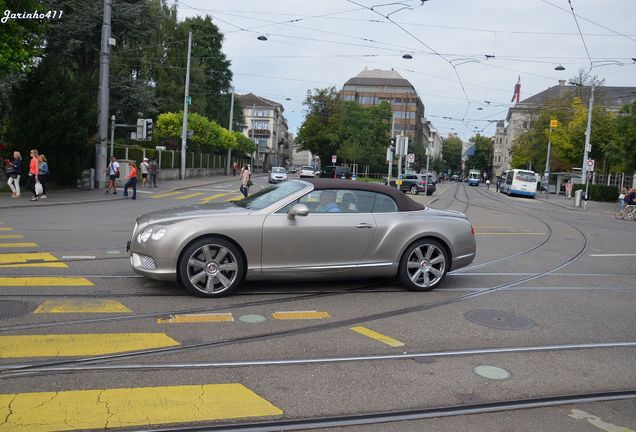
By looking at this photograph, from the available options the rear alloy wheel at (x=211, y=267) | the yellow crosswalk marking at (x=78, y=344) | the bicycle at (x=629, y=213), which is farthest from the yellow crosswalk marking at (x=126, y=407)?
the bicycle at (x=629, y=213)

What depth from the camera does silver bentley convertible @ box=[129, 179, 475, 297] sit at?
260 inches

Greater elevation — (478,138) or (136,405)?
(478,138)

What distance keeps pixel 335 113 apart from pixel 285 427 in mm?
79188

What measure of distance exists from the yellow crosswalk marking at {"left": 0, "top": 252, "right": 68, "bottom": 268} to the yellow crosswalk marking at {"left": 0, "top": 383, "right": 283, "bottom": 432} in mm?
5004

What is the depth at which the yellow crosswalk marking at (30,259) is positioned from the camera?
8.28 m

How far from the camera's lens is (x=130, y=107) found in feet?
135

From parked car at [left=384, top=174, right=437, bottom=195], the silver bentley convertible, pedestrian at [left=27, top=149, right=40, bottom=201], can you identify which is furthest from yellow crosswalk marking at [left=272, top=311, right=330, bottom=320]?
parked car at [left=384, top=174, right=437, bottom=195]

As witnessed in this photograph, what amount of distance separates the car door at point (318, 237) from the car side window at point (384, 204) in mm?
123

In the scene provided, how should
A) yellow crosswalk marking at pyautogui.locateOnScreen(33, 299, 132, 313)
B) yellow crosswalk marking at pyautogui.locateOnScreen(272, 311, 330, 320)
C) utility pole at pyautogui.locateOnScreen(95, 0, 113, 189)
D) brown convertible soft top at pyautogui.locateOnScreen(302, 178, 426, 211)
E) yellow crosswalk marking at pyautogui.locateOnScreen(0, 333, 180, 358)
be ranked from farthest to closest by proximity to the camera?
1. utility pole at pyautogui.locateOnScreen(95, 0, 113, 189)
2. brown convertible soft top at pyautogui.locateOnScreen(302, 178, 426, 211)
3. yellow crosswalk marking at pyautogui.locateOnScreen(272, 311, 330, 320)
4. yellow crosswalk marking at pyautogui.locateOnScreen(33, 299, 132, 313)
5. yellow crosswalk marking at pyautogui.locateOnScreen(0, 333, 180, 358)

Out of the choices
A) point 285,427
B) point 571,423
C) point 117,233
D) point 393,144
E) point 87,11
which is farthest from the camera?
point 87,11

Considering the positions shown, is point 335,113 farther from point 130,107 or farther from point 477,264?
point 477,264

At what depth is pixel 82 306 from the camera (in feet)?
20.0

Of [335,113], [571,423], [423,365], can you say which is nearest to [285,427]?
[423,365]

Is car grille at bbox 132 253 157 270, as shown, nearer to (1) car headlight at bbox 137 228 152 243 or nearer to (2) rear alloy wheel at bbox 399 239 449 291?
(1) car headlight at bbox 137 228 152 243
